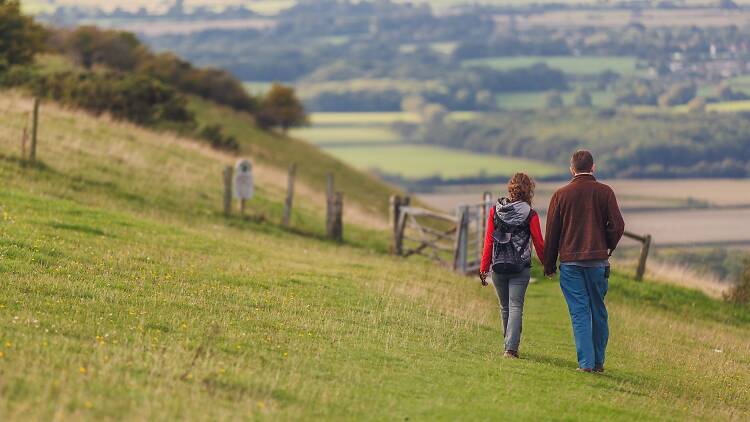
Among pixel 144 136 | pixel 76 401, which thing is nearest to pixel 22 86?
pixel 144 136

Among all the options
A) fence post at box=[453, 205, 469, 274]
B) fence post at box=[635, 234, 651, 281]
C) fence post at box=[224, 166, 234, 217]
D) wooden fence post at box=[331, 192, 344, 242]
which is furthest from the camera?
wooden fence post at box=[331, 192, 344, 242]

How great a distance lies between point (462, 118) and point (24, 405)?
17504cm

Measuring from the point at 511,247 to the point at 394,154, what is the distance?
128 metres

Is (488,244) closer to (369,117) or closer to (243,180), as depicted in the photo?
(243,180)

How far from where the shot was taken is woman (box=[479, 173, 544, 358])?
1419 cm

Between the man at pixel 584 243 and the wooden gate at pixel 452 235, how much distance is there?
13810 mm

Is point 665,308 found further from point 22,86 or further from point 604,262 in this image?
point 22,86

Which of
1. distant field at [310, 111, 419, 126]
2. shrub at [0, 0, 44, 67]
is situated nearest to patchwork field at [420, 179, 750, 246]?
shrub at [0, 0, 44, 67]

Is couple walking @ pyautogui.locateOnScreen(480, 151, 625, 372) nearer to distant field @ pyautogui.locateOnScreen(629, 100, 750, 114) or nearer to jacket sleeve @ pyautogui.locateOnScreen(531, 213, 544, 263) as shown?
jacket sleeve @ pyautogui.locateOnScreen(531, 213, 544, 263)

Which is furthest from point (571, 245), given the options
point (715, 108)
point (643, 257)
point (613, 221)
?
point (715, 108)

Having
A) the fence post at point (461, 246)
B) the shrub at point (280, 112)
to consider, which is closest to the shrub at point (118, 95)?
the shrub at point (280, 112)

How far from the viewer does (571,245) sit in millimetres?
14047

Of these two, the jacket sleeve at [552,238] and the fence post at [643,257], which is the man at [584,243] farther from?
the fence post at [643,257]

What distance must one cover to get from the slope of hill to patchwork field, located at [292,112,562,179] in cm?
8214
